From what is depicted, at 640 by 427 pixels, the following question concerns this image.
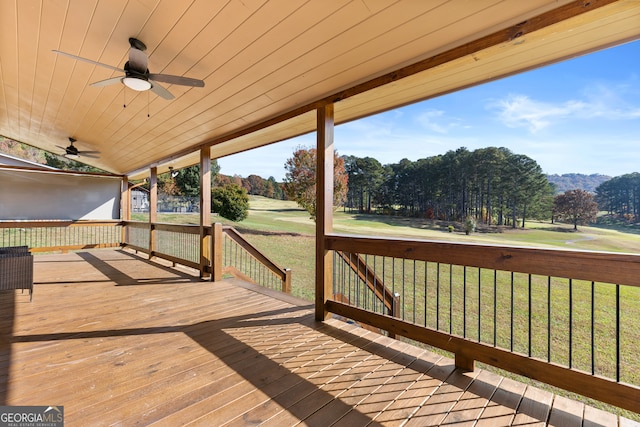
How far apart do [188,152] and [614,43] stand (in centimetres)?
568

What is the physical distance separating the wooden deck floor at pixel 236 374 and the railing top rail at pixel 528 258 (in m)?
0.77

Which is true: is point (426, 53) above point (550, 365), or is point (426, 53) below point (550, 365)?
above

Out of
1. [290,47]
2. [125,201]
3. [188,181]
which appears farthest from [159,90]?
[188,181]

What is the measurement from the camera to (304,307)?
358 cm

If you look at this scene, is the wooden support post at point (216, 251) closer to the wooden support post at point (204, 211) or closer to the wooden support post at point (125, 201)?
the wooden support post at point (204, 211)

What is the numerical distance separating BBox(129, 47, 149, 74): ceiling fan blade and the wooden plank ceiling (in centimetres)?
10

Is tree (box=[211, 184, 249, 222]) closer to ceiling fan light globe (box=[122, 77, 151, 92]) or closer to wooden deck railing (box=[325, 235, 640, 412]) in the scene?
wooden deck railing (box=[325, 235, 640, 412])

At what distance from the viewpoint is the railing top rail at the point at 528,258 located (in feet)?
5.17

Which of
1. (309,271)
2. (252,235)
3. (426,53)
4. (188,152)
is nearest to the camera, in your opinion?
(426,53)

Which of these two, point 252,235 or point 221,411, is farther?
point 252,235

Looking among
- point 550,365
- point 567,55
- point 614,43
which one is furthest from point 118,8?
point 550,365

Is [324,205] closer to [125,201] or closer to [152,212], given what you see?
[152,212]

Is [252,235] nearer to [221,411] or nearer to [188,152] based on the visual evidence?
[188,152]

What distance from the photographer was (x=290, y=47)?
2.14 meters
